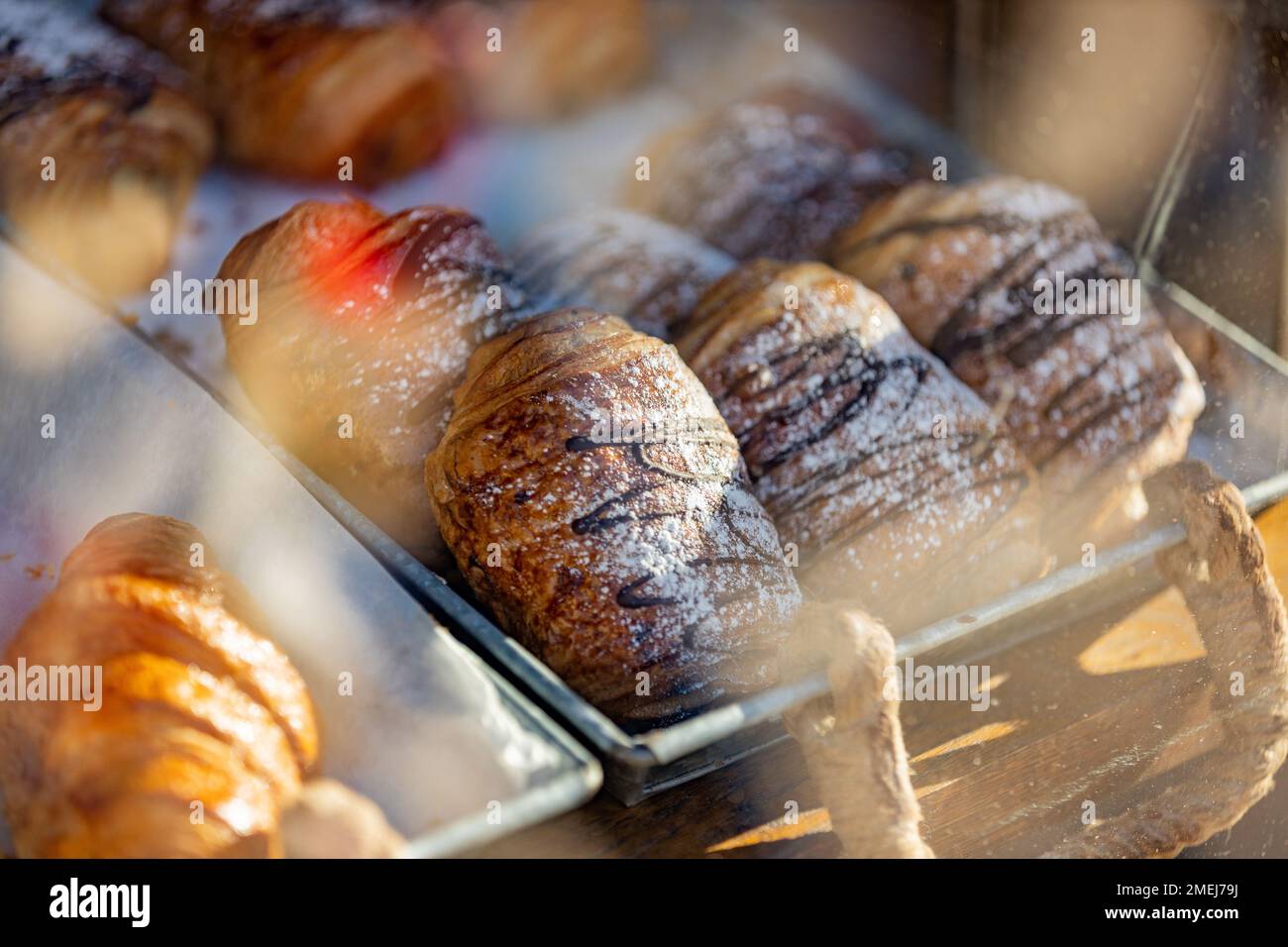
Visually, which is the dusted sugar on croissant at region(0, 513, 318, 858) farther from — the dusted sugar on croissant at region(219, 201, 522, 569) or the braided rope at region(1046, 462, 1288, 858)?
the braided rope at region(1046, 462, 1288, 858)

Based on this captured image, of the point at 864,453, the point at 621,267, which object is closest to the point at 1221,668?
the point at 864,453

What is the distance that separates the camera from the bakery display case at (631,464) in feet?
4.94

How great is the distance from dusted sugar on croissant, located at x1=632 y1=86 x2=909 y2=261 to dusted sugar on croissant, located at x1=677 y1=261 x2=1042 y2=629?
68 centimetres

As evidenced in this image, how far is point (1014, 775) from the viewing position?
1.85 metres

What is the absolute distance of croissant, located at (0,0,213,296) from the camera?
2391 millimetres

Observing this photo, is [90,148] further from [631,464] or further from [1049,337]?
[1049,337]

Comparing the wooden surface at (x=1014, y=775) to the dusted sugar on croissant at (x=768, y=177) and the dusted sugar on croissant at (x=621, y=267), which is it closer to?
the dusted sugar on croissant at (x=621, y=267)

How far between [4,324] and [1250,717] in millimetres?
2242

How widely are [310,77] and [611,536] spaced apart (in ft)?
5.33

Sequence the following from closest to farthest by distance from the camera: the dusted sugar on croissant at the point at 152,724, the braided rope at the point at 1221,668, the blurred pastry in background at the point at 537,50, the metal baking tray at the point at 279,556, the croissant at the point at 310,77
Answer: the dusted sugar on croissant at the point at 152,724
the metal baking tray at the point at 279,556
the braided rope at the point at 1221,668
the croissant at the point at 310,77
the blurred pastry in background at the point at 537,50

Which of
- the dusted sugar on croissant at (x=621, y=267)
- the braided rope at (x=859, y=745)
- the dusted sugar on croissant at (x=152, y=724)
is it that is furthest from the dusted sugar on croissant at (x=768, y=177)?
the dusted sugar on croissant at (x=152, y=724)

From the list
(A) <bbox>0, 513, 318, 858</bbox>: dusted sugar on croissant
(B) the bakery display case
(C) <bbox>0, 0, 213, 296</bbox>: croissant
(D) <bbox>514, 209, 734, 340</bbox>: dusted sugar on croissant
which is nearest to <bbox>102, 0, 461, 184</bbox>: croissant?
(B) the bakery display case
